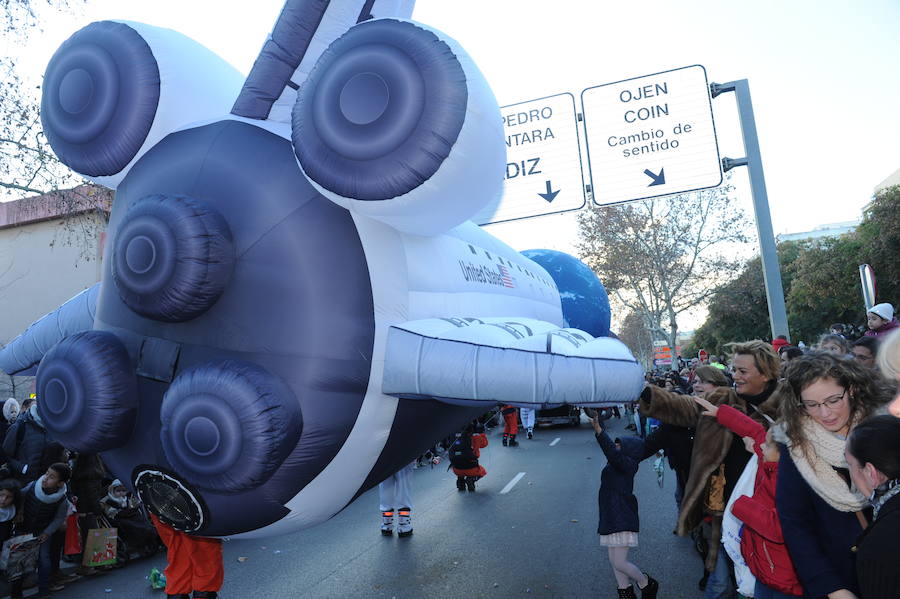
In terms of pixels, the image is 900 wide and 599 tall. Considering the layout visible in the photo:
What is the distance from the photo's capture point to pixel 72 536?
6375 millimetres

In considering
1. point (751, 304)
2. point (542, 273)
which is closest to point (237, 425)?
point (542, 273)

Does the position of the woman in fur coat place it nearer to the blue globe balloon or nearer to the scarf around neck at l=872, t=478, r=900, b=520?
the scarf around neck at l=872, t=478, r=900, b=520

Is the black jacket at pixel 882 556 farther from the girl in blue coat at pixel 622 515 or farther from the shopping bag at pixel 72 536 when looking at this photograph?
the shopping bag at pixel 72 536

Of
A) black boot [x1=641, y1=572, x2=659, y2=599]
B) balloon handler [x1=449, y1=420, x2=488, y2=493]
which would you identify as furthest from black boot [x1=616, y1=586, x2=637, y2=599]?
balloon handler [x1=449, y1=420, x2=488, y2=493]

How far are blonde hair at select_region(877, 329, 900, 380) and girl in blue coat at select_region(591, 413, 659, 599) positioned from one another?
2199 mm

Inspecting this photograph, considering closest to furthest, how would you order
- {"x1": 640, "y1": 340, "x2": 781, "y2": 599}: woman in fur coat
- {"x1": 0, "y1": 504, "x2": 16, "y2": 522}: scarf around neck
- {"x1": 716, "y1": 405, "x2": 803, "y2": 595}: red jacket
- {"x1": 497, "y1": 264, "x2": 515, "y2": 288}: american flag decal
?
{"x1": 716, "y1": 405, "x2": 803, "y2": 595}: red jacket
{"x1": 640, "y1": 340, "x2": 781, "y2": 599}: woman in fur coat
{"x1": 497, "y1": 264, "x2": 515, "y2": 288}: american flag decal
{"x1": 0, "y1": 504, "x2": 16, "y2": 522}: scarf around neck

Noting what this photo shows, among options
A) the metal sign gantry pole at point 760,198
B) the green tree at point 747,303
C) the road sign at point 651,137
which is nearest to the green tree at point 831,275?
the green tree at point 747,303

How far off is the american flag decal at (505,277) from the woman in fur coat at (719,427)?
A: 1.35 meters

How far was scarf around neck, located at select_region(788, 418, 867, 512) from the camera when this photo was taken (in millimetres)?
2164

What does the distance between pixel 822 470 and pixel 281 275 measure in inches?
90.8

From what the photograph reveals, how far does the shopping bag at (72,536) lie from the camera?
6347 millimetres

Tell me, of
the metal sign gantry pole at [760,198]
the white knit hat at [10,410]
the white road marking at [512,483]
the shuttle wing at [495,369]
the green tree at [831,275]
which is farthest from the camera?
the green tree at [831,275]

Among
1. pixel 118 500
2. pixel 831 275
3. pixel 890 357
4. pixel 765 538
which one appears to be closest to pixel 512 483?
pixel 118 500

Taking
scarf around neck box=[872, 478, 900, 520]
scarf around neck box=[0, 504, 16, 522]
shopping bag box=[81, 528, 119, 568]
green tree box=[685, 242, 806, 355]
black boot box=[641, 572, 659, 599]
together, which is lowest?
black boot box=[641, 572, 659, 599]
